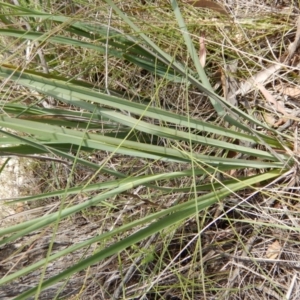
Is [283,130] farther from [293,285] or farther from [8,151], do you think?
[8,151]

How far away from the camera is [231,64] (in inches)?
46.5

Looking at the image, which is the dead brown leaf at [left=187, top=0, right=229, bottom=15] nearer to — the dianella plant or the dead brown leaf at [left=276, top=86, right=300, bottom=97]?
the dianella plant

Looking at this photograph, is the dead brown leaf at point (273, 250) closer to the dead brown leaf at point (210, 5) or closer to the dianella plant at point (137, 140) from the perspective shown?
the dianella plant at point (137, 140)

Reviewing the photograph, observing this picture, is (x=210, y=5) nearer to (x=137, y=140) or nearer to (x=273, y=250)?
(x=137, y=140)

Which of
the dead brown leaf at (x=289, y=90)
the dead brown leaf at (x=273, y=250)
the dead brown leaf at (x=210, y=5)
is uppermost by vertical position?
the dead brown leaf at (x=210, y=5)

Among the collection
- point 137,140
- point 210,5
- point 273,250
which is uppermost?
point 210,5

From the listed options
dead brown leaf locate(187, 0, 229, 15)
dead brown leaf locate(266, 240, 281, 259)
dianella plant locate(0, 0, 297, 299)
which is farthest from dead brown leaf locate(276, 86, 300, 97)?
dead brown leaf locate(266, 240, 281, 259)

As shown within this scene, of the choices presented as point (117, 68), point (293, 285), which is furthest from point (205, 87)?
point (293, 285)

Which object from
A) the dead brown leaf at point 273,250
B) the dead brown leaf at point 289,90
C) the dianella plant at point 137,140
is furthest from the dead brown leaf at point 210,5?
the dead brown leaf at point 273,250

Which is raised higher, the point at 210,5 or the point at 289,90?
the point at 210,5

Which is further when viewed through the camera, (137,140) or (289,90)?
(289,90)

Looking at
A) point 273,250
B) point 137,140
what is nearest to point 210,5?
point 137,140

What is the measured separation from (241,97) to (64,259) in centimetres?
65

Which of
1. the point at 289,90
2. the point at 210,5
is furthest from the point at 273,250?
the point at 210,5
